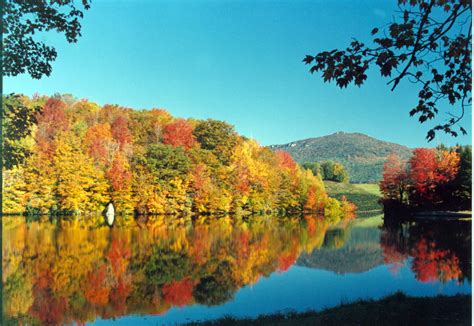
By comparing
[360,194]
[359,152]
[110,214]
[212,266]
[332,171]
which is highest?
[359,152]

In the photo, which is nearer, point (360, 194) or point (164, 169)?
point (360, 194)

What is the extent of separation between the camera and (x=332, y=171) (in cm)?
1023

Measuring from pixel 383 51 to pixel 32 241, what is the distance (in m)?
8.01

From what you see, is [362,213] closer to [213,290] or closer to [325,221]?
[325,221]

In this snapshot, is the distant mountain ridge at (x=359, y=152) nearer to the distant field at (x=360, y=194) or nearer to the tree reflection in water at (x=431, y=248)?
the distant field at (x=360, y=194)

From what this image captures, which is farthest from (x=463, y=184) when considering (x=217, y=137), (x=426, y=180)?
(x=217, y=137)

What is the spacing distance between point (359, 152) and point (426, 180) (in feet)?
4.88

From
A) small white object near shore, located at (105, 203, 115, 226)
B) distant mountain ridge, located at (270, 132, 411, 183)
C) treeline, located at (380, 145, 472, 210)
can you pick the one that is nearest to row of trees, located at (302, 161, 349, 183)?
distant mountain ridge, located at (270, 132, 411, 183)

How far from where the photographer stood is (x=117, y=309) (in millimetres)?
5246

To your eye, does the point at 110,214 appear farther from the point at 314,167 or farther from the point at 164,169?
the point at 314,167

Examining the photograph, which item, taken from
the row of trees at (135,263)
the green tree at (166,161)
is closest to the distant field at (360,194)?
the row of trees at (135,263)

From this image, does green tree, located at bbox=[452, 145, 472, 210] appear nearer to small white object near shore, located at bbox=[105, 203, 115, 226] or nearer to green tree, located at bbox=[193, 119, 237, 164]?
green tree, located at bbox=[193, 119, 237, 164]

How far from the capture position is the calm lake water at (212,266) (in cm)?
526

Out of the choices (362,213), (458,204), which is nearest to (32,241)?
(362,213)
